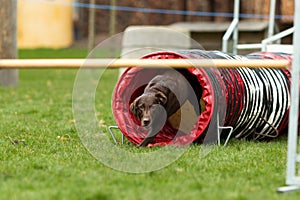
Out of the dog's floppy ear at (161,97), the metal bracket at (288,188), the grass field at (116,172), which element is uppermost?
the dog's floppy ear at (161,97)

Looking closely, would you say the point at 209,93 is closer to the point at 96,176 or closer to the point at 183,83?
the point at 183,83

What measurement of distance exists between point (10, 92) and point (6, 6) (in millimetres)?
1415

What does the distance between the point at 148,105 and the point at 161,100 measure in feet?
0.38

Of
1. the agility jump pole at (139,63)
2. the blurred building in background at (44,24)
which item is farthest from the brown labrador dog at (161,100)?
the blurred building in background at (44,24)

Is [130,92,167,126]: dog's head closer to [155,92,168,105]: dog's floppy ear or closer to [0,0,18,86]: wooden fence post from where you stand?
[155,92,168,105]: dog's floppy ear

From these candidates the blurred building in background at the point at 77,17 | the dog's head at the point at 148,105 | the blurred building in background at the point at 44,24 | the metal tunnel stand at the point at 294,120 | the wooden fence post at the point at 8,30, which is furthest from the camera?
the blurred building in background at the point at 44,24

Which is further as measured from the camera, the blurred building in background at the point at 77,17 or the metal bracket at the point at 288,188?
the blurred building in background at the point at 77,17

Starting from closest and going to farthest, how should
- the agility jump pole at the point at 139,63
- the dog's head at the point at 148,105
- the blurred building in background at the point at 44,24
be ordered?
the agility jump pole at the point at 139,63 → the dog's head at the point at 148,105 → the blurred building in background at the point at 44,24

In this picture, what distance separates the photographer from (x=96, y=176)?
12.2 ft

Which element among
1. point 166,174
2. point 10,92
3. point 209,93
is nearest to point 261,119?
point 209,93

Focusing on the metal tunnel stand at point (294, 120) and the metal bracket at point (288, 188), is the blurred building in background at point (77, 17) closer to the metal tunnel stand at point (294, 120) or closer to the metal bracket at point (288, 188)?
the metal tunnel stand at point (294, 120)

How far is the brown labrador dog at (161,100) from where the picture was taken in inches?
184

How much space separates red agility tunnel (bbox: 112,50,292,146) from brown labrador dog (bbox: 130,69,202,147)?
101mm

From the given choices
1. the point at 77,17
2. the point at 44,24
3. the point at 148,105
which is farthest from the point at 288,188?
the point at 77,17
